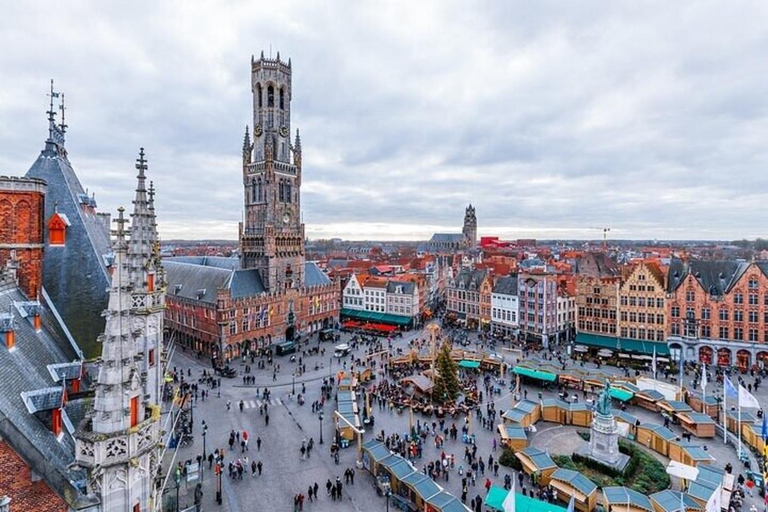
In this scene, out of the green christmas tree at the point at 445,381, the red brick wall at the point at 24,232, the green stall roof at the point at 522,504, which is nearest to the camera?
the red brick wall at the point at 24,232

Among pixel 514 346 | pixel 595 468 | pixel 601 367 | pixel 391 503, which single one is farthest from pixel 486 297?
pixel 391 503

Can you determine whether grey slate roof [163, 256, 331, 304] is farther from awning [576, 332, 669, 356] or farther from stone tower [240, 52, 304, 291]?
awning [576, 332, 669, 356]

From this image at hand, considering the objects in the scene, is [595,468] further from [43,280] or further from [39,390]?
[43,280]

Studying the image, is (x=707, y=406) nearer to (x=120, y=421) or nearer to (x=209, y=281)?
(x=120, y=421)

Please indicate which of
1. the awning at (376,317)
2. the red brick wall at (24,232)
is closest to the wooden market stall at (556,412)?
the red brick wall at (24,232)

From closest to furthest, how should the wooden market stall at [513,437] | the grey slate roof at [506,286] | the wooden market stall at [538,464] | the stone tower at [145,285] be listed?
the stone tower at [145,285] < the wooden market stall at [538,464] < the wooden market stall at [513,437] < the grey slate roof at [506,286]

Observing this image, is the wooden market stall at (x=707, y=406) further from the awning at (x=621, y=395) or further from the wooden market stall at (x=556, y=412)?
the wooden market stall at (x=556, y=412)
